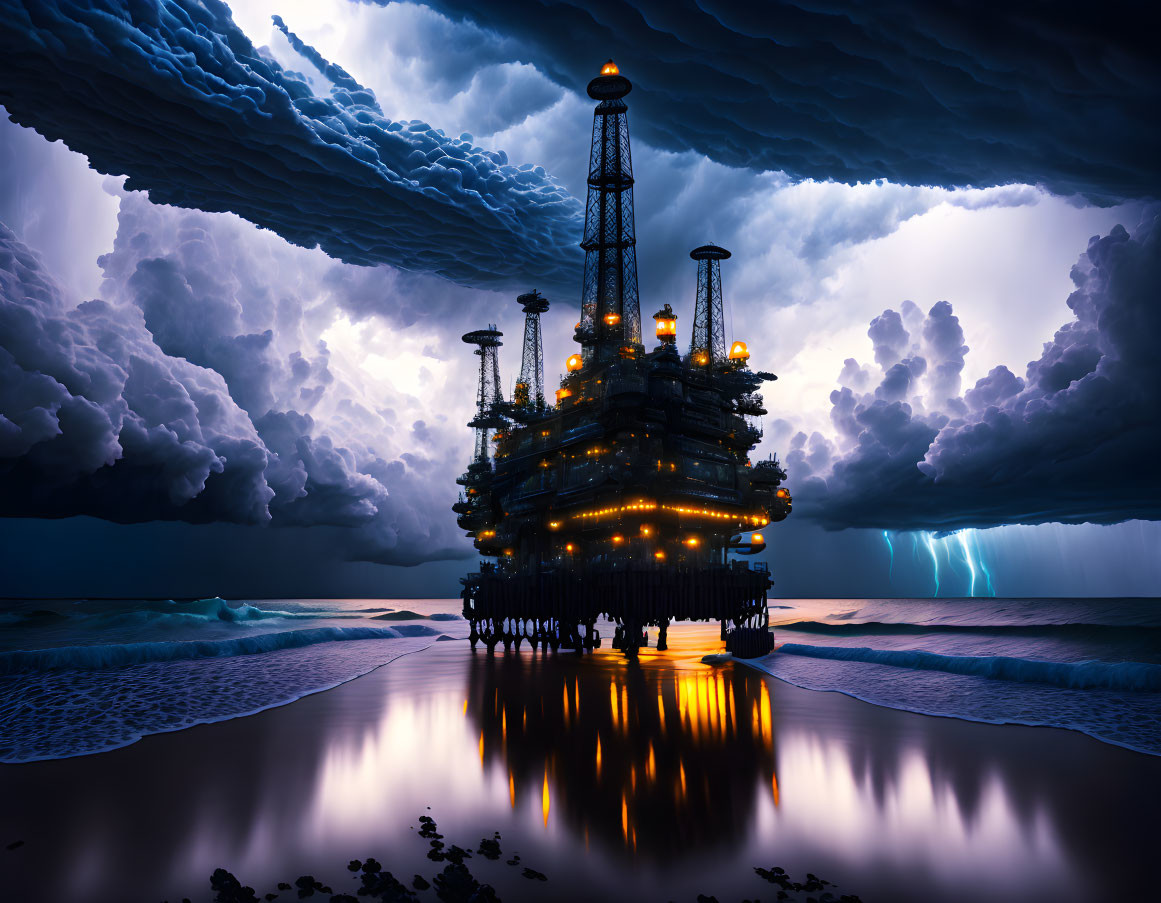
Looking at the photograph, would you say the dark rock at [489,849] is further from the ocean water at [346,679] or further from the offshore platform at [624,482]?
the offshore platform at [624,482]

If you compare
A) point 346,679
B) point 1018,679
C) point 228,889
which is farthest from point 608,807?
point 1018,679

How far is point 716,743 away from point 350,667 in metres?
27.9

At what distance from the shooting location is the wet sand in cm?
877

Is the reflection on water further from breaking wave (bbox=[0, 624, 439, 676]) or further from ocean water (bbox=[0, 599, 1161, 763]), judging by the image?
breaking wave (bbox=[0, 624, 439, 676])

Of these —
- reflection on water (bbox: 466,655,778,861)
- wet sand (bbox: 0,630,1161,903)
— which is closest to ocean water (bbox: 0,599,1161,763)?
wet sand (bbox: 0,630,1161,903)

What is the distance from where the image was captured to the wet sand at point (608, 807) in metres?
8.77

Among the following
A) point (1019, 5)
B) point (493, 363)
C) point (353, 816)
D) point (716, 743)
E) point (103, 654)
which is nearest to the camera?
point (353, 816)

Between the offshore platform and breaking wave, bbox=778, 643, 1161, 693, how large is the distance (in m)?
11.1

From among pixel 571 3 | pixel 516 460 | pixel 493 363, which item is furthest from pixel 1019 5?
pixel 493 363

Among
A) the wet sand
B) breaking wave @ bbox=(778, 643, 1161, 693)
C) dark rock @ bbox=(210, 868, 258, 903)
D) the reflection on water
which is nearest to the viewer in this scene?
dark rock @ bbox=(210, 868, 258, 903)

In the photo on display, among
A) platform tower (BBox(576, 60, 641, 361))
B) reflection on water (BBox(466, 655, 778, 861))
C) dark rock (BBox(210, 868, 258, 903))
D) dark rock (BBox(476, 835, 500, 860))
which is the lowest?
reflection on water (BBox(466, 655, 778, 861))

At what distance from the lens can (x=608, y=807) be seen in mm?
11812

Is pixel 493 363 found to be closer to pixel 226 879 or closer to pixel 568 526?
pixel 568 526

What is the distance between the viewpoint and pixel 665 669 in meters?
39.0
